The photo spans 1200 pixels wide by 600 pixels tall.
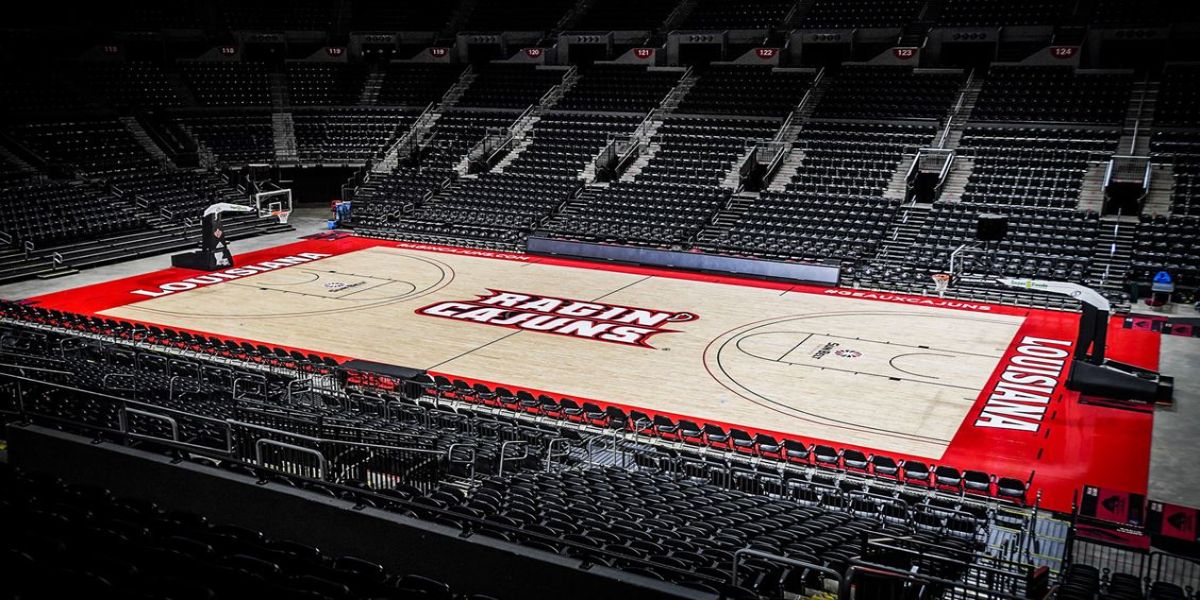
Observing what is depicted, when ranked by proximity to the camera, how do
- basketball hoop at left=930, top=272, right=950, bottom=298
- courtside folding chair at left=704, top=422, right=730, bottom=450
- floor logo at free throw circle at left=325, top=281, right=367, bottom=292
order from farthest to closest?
floor logo at free throw circle at left=325, top=281, right=367, bottom=292
basketball hoop at left=930, top=272, right=950, bottom=298
courtside folding chair at left=704, top=422, right=730, bottom=450

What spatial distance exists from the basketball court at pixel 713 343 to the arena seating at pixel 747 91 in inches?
534

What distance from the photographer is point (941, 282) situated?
95.2ft

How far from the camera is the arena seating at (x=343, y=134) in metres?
47.1

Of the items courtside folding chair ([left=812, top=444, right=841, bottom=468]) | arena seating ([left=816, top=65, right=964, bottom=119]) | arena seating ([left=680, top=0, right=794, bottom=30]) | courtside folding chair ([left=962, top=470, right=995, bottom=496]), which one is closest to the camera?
courtside folding chair ([left=962, top=470, right=995, bottom=496])

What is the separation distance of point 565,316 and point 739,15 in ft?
88.2

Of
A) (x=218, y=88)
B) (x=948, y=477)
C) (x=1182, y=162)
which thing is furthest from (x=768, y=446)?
(x=218, y=88)

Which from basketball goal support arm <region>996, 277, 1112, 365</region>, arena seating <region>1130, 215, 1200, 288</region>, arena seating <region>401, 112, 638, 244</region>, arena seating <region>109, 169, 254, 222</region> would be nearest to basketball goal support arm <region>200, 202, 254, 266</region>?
arena seating <region>109, 169, 254, 222</region>

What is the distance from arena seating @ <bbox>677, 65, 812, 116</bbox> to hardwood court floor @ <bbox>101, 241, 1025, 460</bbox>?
14.4 m

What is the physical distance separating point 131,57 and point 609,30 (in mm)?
25202

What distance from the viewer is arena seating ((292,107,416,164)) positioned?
47.1 metres

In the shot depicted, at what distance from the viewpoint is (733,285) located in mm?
31062

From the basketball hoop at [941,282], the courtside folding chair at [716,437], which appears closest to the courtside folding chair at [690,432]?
the courtside folding chair at [716,437]

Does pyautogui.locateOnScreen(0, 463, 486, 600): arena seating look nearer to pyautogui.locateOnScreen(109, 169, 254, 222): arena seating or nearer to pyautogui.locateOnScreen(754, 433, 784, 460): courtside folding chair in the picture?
pyautogui.locateOnScreen(754, 433, 784, 460): courtside folding chair

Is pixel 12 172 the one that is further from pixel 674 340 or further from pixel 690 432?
pixel 690 432
